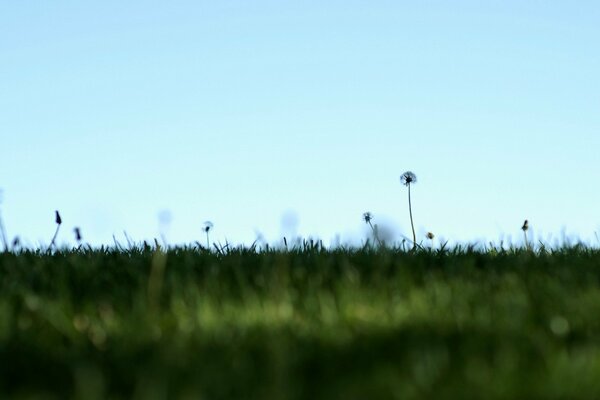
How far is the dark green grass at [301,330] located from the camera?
358 centimetres

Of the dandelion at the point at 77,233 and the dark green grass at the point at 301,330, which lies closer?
the dark green grass at the point at 301,330

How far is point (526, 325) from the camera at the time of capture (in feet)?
14.6

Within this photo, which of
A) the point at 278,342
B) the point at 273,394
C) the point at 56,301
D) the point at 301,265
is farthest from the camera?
the point at 301,265

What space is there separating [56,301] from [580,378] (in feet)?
9.58

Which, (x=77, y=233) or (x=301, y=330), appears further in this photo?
(x=77, y=233)

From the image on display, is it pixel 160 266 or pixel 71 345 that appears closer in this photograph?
pixel 71 345

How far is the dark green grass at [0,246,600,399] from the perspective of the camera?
11.8 feet

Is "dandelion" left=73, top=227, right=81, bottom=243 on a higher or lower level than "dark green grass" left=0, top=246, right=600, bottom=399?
higher

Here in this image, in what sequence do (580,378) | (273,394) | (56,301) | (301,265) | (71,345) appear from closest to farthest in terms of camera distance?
1. (273,394)
2. (580,378)
3. (71,345)
4. (56,301)
5. (301,265)

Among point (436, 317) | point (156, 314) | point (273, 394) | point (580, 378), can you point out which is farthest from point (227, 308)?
point (580, 378)

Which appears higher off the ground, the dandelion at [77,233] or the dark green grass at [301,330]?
the dandelion at [77,233]

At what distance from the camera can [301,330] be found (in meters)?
4.33

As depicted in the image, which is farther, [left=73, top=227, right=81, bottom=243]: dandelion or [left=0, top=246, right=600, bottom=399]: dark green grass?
[left=73, top=227, right=81, bottom=243]: dandelion

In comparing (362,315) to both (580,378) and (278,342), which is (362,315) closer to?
(278,342)
